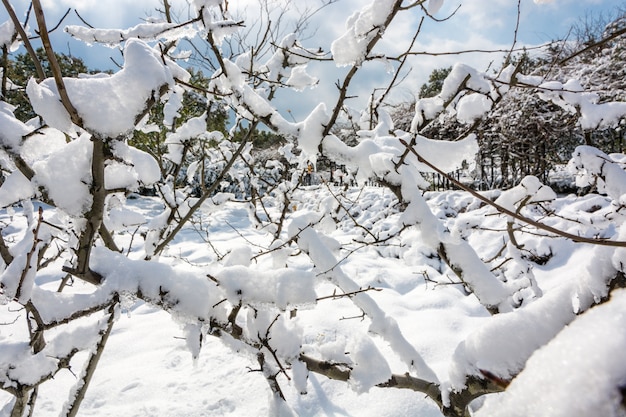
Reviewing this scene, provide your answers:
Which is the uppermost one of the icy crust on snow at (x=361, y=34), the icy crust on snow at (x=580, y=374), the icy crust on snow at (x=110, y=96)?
the icy crust on snow at (x=361, y=34)

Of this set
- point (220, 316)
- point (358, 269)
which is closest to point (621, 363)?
point (220, 316)

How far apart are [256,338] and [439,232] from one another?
1.04 meters

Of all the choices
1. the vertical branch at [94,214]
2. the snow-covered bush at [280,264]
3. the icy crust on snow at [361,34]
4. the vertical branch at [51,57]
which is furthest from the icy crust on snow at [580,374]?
the icy crust on snow at [361,34]

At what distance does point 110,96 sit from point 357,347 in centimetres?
123

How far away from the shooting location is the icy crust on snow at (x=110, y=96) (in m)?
0.76

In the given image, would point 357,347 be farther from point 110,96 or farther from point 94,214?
point 110,96

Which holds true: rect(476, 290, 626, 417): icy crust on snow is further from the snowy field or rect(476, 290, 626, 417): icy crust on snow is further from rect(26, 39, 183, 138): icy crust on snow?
rect(26, 39, 183, 138): icy crust on snow

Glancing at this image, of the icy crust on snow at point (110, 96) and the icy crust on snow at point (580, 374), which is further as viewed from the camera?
the icy crust on snow at point (110, 96)

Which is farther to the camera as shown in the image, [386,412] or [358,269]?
[358,269]

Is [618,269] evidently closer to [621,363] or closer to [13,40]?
[621,363]

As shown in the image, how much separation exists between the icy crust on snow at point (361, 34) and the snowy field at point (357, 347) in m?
0.89

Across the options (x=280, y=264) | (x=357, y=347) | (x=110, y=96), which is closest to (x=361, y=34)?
(x=110, y=96)

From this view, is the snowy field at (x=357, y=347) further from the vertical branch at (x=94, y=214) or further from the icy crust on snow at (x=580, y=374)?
the vertical branch at (x=94, y=214)

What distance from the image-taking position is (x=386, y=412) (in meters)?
2.19
